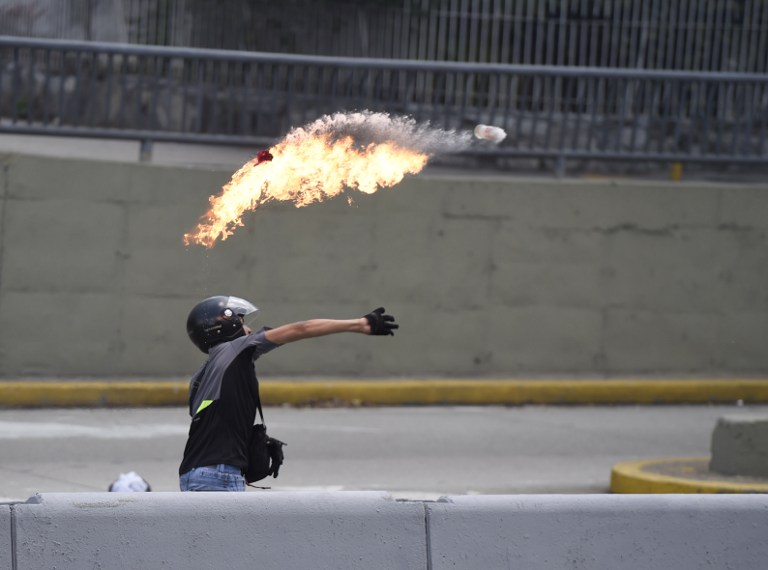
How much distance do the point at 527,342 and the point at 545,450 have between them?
2.51 meters

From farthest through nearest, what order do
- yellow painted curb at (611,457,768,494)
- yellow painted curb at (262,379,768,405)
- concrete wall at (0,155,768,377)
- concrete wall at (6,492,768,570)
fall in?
yellow painted curb at (262,379,768,405), concrete wall at (0,155,768,377), yellow painted curb at (611,457,768,494), concrete wall at (6,492,768,570)

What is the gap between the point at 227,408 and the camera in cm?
658

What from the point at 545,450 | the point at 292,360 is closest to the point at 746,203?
the point at 545,450

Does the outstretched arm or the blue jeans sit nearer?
the outstretched arm

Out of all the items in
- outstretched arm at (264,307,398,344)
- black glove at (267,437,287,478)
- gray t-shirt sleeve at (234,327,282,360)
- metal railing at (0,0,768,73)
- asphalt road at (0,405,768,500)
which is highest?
metal railing at (0,0,768,73)

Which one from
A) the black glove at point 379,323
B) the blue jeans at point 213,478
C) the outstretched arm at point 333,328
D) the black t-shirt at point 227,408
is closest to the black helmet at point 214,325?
the black t-shirt at point 227,408

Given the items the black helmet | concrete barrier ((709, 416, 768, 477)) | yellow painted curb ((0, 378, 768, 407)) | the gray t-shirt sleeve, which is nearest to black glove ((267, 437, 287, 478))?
the gray t-shirt sleeve

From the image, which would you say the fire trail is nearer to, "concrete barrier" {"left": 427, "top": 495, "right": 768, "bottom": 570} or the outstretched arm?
the outstretched arm

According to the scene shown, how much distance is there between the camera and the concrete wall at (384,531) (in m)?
5.52

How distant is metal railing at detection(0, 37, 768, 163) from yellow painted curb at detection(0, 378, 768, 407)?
2502 mm

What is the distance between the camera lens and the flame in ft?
25.8

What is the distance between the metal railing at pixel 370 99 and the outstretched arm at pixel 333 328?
729 centimetres

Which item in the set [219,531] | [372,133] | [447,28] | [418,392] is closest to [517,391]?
[418,392]

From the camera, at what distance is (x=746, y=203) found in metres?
14.4
